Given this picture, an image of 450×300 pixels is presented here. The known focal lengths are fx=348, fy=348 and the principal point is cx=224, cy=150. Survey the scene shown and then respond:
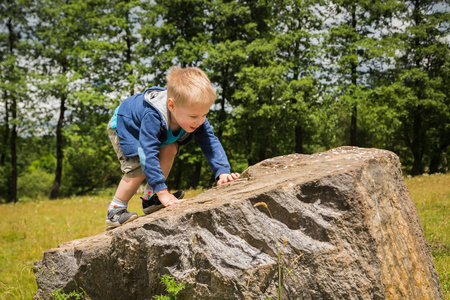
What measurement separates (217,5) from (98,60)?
8505mm

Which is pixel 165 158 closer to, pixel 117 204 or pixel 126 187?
pixel 126 187

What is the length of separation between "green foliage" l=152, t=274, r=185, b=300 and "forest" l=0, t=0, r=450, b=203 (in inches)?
677

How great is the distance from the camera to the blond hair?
340 cm

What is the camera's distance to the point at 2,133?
86.6 feet

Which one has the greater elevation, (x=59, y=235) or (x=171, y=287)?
(x=171, y=287)

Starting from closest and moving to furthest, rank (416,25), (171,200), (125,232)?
(125,232) → (171,200) → (416,25)

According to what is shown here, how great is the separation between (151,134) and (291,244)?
5.93 feet

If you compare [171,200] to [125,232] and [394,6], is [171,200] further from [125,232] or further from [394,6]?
[394,6]

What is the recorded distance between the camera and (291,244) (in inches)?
104

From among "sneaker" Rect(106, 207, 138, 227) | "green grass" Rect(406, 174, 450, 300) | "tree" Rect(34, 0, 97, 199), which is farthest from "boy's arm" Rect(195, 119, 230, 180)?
"tree" Rect(34, 0, 97, 199)

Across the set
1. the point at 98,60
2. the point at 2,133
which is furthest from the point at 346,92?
the point at 2,133

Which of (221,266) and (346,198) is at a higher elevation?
(346,198)

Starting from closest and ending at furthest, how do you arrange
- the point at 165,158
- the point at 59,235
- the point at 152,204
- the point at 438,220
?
the point at 165,158 < the point at 152,204 < the point at 438,220 < the point at 59,235

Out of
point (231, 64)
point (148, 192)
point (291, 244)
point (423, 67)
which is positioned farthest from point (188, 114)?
point (423, 67)
